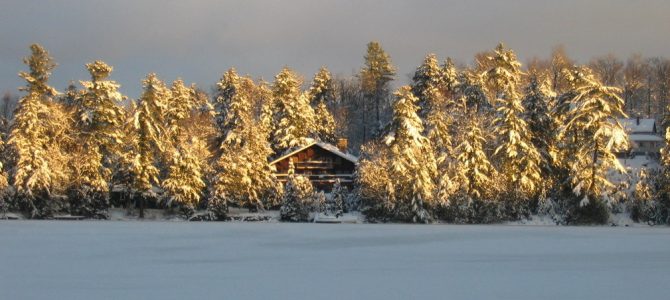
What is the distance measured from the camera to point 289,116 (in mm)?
65438

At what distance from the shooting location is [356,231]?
24.4 meters

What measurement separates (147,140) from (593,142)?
108 ft

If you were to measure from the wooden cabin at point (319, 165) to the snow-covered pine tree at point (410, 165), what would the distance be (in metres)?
12.6

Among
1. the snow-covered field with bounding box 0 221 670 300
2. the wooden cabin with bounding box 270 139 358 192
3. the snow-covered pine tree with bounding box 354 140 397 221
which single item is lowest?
the snow-covered field with bounding box 0 221 670 300

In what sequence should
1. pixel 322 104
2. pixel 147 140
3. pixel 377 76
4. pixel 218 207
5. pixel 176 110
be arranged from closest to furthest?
1. pixel 218 207
2. pixel 147 140
3. pixel 176 110
4. pixel 322 104
5. pixel 377 76

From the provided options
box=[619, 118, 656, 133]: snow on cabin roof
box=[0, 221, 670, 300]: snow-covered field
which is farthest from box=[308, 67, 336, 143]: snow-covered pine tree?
box=[0, 221, 670, 300]: snow-covered field

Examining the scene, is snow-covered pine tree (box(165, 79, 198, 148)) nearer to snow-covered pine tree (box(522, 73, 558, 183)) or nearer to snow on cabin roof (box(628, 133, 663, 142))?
snow-covered pine tree (box(522, 73, 558, 183))

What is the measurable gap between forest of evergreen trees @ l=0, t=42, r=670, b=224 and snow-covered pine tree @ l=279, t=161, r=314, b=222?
0.10m

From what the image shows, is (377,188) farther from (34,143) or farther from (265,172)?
(34,143)

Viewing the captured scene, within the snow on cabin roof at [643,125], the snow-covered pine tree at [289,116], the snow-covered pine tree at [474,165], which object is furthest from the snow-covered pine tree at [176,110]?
the snow on cabin roof at [643,125]

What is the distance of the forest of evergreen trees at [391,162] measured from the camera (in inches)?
1709

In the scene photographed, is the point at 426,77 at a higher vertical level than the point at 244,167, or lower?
higher

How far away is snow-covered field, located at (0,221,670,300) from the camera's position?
36.7 ft

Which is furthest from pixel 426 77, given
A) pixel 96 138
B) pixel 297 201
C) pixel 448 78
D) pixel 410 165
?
pixel 96 138
